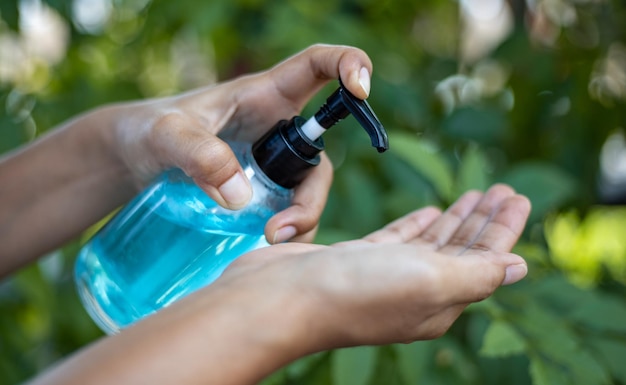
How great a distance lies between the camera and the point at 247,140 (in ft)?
2.21

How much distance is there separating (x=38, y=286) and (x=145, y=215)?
15.6 inches

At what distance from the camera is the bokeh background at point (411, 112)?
772mm

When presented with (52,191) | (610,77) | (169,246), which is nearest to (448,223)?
(169,246)

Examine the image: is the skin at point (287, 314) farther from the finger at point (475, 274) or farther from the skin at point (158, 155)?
the skin at point (158, 155)

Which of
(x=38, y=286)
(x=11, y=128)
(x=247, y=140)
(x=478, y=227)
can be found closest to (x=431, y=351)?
(x=478, y=227)

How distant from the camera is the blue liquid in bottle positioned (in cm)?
56

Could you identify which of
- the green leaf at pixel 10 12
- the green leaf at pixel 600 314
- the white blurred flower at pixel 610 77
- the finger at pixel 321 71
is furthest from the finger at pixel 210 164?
the white blurred flower at pixel 610 77

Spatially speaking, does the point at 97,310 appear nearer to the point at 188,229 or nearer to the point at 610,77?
the point at 188,229

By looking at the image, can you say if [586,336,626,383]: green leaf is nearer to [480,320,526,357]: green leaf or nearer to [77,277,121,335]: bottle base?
Answer: [480,320,526,357]: green leaf

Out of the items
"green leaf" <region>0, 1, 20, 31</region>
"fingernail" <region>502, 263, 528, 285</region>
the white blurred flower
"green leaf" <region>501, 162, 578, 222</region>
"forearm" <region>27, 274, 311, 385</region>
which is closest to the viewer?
"forearm" <region>27, 274, 311, 385</region>

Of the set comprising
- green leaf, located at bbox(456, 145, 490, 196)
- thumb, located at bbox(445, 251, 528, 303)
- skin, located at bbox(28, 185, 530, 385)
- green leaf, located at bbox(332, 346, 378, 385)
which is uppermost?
skin, located at bbox(28, 185, 530, 385)

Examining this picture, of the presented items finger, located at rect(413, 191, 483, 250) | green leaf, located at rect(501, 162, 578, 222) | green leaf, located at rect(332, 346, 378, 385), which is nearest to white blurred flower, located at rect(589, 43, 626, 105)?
green leaf, located at rect(501, 162, 578, 222)

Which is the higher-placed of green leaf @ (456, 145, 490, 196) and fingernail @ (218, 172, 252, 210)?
fingernail @ (218, 172, 252, 210)

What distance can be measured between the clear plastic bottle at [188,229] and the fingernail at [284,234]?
2cm
